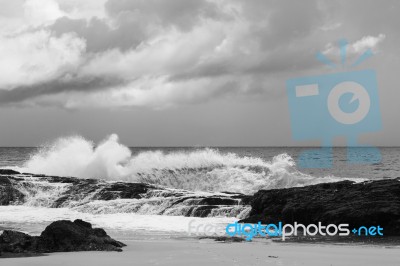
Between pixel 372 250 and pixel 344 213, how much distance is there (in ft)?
12.8

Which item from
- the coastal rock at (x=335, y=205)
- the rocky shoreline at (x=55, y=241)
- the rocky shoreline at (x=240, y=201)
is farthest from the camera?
the rocky shoreline at (x=240, y=201)

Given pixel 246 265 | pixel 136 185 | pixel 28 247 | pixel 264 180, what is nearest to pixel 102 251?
pixel 28 247

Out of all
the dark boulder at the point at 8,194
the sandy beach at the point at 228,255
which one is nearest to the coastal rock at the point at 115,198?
the dark boulder at the point at 8,194

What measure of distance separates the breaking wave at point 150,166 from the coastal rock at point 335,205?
54.9ft

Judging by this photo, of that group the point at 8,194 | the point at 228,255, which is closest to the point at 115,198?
→ the point at 8,194

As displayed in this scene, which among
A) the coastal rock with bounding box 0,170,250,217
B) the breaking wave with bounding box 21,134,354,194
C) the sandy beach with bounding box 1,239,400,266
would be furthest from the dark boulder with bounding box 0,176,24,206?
the sandy beach with bounding box 1,239,400,266

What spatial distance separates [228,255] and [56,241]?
10.5ft

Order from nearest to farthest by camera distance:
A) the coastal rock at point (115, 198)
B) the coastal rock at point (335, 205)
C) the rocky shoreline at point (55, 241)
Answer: the rocky shoreline at point (55, 241) → the coastal rock at point (335, 205) → the coastal rock at point (115, 198)

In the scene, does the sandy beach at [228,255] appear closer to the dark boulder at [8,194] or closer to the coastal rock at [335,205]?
the coastal rock at [335,205]

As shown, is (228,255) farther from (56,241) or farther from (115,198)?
(115,198)

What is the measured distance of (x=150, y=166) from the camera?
38125 mm

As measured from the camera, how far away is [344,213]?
13250 mm

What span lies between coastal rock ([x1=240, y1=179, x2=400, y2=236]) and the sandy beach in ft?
9.59

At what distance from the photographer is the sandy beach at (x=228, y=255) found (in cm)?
779
